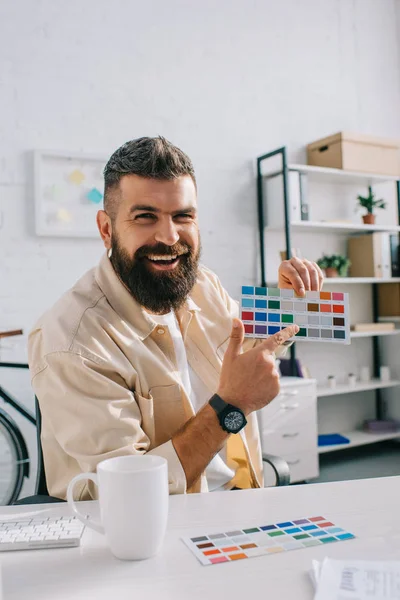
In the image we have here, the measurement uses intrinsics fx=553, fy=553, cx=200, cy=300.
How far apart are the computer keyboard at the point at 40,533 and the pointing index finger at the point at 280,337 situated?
49cm

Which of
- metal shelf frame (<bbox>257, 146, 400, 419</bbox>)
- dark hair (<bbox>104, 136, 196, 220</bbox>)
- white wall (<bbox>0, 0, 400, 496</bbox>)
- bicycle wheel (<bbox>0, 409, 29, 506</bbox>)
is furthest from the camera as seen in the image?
metal shelf frame (<bbox>257, 146, 400, 419</bbox>)

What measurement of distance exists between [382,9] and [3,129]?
308cm

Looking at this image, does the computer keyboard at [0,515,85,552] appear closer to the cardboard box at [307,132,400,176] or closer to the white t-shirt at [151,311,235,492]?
the white t-shirt at [151,311,235,492]

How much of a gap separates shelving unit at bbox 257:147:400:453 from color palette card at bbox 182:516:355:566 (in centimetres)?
258

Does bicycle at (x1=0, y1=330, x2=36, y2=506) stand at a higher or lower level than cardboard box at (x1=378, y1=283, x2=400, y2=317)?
lower

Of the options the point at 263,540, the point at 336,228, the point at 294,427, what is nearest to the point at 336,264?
the point at 336,228

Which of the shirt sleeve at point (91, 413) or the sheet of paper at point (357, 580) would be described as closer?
the sheet of paper at point (357, 580)

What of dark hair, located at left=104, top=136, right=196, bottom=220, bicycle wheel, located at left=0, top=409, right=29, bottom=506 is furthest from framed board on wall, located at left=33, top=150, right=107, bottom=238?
dark hair, located at left=104, top=136, right=196, bottom=220

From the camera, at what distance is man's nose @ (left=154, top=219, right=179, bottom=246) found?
130 cm

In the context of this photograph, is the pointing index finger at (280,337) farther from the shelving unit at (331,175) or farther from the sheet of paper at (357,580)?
the shelving unit at (331,175)

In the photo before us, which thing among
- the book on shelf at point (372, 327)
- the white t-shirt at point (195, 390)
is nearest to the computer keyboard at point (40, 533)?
the white t-shirt at point (195, 390)

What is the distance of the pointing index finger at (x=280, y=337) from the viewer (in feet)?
3.54

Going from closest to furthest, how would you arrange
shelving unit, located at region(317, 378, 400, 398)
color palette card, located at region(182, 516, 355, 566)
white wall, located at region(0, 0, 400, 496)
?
color palette card, located at region(182, 516, 355, 566), white wall, located at region(0, 0, 400, 496), shelving unit, located at region(317, 378, 400, 398)

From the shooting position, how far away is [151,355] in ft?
4.05
